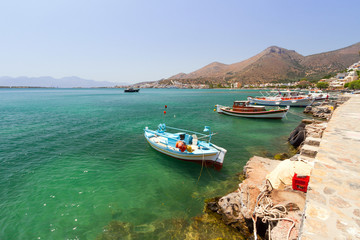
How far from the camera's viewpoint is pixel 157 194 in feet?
34.7

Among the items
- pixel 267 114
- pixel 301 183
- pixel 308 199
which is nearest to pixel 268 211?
pixel 301 183

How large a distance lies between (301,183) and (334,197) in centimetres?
242

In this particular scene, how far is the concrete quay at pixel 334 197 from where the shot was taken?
346cm

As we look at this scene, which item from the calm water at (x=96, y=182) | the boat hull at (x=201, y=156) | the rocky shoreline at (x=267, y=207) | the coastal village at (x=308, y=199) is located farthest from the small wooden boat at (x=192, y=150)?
the coastal village at (x=308, y=199)

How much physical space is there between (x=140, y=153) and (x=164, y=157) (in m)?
2.74

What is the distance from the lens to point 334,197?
4.37 m

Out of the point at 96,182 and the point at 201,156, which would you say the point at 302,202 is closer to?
the point at 201,156

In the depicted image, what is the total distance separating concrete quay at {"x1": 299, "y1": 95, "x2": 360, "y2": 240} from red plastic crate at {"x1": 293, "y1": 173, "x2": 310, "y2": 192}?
3.06 ft

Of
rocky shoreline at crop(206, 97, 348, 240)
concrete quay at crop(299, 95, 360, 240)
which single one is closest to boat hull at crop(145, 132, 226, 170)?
rocky shoreline at crop(206, 97, 348, 240)

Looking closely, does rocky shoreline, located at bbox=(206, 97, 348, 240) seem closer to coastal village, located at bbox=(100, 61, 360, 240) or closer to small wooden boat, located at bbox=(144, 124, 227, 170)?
coastal village, located at bbox=(100, 61, 360, 240)

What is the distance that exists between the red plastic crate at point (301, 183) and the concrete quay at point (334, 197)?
3.06 feet

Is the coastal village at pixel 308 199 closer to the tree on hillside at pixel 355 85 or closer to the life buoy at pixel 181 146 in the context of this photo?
the life buoy at pixel 181 146

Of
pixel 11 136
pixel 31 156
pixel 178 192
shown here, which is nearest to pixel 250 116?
pixel 178 192

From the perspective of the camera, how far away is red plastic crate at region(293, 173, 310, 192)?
A: 21.6 feet
